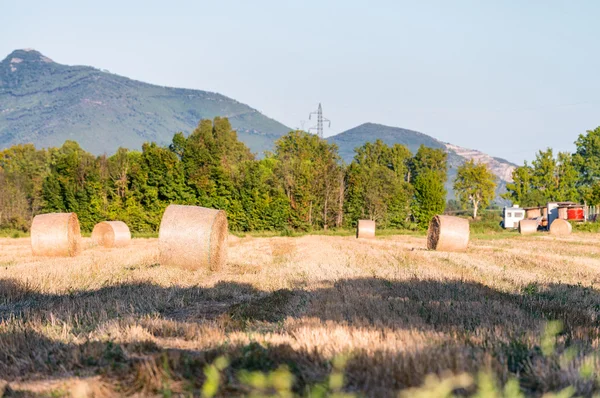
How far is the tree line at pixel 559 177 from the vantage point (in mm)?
96000

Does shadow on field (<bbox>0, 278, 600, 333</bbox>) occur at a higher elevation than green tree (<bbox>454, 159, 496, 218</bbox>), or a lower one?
lower

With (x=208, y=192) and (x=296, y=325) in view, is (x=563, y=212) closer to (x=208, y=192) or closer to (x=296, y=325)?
(x=208, y=192)

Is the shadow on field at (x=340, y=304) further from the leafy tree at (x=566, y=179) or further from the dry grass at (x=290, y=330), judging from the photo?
the leafy tree at (x=566, y=179)

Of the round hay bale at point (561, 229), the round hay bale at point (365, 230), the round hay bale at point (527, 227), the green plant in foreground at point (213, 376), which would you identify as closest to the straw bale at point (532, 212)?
the round hay bale at point (527, 227)

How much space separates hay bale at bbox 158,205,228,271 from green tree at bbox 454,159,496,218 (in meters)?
101

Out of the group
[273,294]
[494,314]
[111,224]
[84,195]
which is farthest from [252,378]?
[84,195]

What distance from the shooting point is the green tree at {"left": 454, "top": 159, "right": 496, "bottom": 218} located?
11262cm

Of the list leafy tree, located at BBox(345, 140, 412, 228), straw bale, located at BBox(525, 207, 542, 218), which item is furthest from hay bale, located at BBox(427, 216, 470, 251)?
straw bale, located at BBox(525, 207, 542, 218)

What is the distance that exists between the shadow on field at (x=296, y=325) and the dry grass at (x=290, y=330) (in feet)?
0.06

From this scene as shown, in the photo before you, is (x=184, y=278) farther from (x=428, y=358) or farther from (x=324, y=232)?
(x=324, y=232)

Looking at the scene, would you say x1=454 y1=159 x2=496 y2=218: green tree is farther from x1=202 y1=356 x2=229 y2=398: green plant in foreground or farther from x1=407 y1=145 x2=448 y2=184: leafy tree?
x1=202 y1=356 x2=229 y2=398: green plant in foreground

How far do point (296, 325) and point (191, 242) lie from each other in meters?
11.5

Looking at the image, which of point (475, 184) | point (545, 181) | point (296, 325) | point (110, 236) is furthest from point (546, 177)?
point (296, 325)

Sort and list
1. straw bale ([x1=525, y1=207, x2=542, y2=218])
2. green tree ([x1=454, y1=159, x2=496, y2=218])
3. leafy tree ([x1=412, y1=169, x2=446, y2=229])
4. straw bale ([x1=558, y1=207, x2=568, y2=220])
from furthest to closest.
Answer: green tree ([x1=454, y1=159, x2=496, y2=218])
straw bale ([x1=525, y1=207, x2=542, y2=218])
straw bale ([x1=558, y1=207, x2=568, y2=220])
leafy tree ([x1=412, y1=169, x2=446, y2=229])
